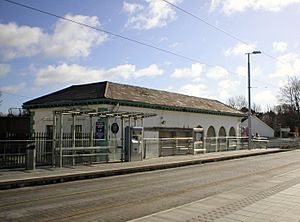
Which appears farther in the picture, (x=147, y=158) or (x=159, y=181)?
(x=147, y=158)

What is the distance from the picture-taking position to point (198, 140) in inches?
1257

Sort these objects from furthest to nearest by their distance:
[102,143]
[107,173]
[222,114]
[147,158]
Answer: [222,114] < [147,158] < [102,143] < [107,173]

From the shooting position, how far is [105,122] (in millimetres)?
26375

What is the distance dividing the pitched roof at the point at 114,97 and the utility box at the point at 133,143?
12.7 ft

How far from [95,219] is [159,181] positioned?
7263mm

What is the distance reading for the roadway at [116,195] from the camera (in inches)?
352

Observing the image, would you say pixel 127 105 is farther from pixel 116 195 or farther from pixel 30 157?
pixel 116 195

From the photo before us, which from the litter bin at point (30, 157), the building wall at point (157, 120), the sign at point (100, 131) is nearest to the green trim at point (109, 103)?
the building wall at point (157, 120)

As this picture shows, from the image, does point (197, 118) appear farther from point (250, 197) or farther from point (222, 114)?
point (250, 197)

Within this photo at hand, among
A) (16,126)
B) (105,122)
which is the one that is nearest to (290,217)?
(105,122)

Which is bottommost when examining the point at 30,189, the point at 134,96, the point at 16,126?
the point at 30,189

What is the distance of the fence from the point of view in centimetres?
1901

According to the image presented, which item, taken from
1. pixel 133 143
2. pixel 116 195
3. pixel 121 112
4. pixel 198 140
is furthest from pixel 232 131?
pixel 116 195

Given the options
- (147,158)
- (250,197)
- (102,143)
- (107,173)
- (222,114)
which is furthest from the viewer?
(222,114)
